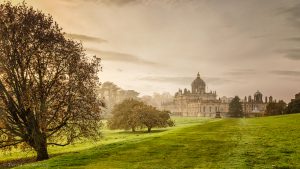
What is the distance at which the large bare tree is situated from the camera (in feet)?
92.4

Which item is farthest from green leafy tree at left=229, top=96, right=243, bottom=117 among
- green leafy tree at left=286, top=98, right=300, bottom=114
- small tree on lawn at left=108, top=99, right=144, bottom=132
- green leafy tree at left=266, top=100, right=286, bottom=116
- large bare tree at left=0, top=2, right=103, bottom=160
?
large bare tree at left=0, top=2, right=103, bottom=160

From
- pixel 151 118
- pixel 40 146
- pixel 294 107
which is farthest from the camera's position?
pixel 294 107

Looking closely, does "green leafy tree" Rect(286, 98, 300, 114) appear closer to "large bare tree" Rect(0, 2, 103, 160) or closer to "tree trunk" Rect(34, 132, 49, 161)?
"large bare tree" Rect(0, 2, 103, 160)

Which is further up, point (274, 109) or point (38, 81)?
point (38, 81)

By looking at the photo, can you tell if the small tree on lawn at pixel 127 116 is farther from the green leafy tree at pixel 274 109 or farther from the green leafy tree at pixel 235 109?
the green leafy tree at pixel 235 109

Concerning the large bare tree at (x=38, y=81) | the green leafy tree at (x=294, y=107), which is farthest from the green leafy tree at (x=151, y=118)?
the green leafy tree at (x=294, y=107)

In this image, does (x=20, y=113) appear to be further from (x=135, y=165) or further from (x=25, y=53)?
(x=135, y=165)

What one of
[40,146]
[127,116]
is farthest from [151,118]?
[40,146]

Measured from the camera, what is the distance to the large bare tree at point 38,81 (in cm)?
2817

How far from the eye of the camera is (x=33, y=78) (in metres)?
29.4

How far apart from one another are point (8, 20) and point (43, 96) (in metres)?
6.96

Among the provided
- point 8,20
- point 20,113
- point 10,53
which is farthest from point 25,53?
point 20,113

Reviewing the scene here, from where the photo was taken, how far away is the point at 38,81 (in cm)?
2994

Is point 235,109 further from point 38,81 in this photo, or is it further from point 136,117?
point 38,81
